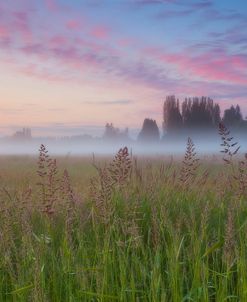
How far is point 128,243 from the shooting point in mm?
5156

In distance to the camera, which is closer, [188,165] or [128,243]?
[128,243]

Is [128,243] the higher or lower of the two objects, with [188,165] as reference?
lower

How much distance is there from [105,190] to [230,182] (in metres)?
3.38

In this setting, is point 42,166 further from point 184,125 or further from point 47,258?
point 184,125

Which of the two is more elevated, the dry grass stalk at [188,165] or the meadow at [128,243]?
the dry grass stalk at [188,165]

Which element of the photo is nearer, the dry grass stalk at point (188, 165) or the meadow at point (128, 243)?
the meadow at point (128, 243)

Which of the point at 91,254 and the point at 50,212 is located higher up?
the point at 50,212

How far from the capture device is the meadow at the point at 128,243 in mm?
3748

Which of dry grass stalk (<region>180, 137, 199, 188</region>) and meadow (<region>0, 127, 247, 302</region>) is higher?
dry grass stalk (<region>180, 137, 199, 188</region>)

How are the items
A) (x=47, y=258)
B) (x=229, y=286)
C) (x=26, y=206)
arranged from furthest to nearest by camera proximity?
(x=26, y=206), (x=47, y=258), (x=229, y=286)

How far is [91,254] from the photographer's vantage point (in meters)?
4.91

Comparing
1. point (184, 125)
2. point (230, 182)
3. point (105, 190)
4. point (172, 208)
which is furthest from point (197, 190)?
point (184, 125)

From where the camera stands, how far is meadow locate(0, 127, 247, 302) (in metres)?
3.75

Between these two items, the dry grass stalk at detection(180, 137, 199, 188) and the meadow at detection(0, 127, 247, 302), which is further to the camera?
the dry grass stalk at detection(180, 137, 199, 188)
